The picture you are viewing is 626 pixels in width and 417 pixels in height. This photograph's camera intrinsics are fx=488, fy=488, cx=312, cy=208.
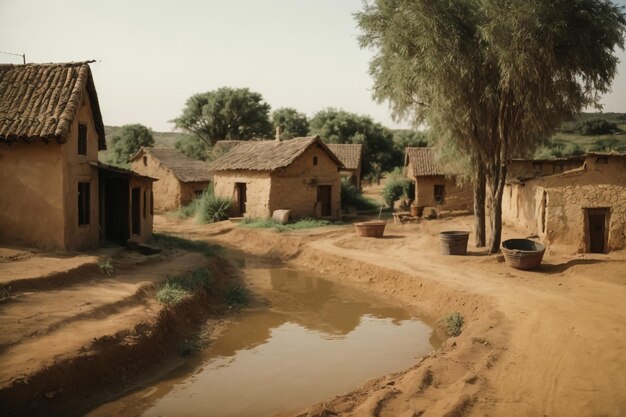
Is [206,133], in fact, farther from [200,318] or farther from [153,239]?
[200,318]

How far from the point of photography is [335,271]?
17031mm

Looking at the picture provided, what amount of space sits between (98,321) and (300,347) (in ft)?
13.1

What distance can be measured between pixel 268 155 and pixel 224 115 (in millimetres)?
26441

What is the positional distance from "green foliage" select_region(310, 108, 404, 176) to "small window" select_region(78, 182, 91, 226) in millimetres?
30924

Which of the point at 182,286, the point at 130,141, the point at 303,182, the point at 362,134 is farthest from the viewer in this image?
the point at 130,141

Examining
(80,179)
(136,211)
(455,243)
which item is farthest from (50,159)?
(455,243)

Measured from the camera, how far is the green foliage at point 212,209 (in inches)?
1027

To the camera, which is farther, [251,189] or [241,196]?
[241,196]

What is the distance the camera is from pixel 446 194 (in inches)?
1117

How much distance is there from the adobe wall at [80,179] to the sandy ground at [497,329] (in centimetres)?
748

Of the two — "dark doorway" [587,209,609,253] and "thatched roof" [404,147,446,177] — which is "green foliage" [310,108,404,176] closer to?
"thatched roof" [404,147,446,177]

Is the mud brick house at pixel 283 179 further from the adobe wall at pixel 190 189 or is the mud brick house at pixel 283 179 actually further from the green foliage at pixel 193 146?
the green foliage at pixel 193 146

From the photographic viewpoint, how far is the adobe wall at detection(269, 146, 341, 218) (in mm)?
24516

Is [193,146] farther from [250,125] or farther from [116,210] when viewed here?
[116,210]
